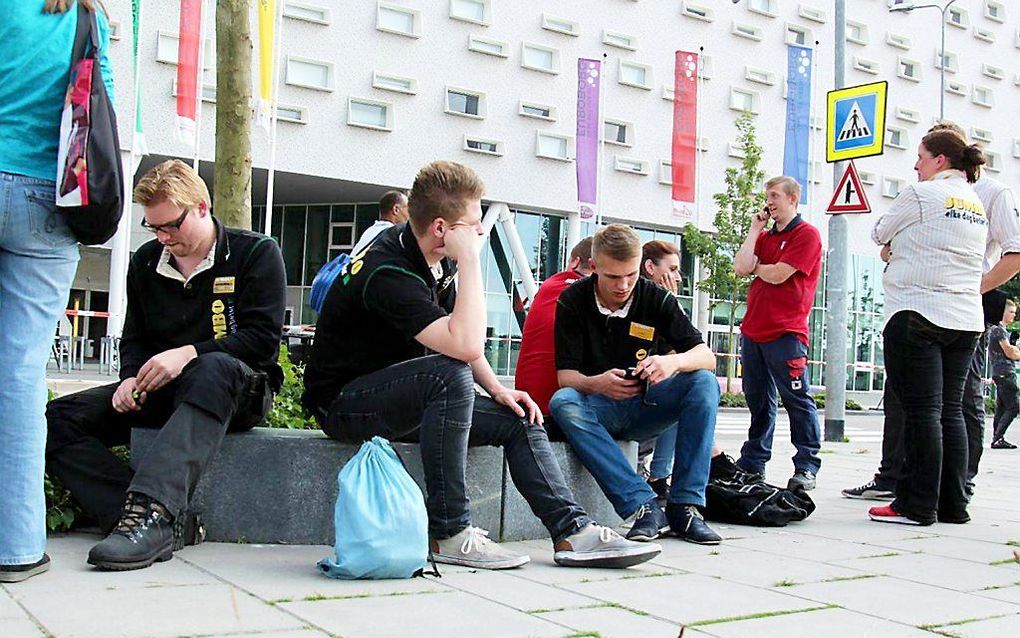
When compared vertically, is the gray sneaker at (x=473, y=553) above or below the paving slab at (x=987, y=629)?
above

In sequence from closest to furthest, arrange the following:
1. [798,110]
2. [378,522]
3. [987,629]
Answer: [987,629], [378,522], [798,110]

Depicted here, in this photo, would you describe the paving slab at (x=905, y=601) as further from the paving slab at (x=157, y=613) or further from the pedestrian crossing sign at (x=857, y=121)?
the pedestrian crossing sign at (x=857, y=121)

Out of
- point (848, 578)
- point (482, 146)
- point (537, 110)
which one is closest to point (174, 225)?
point (848, 578)

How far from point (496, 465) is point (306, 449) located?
2.78 feet

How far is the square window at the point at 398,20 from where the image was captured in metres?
29.9

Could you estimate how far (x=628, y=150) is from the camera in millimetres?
34375

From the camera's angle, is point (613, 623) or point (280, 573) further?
point (280, 573)

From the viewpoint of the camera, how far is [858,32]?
131ft

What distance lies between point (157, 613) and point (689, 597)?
70.1 inches

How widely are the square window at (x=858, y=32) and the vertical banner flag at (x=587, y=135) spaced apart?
14817mm

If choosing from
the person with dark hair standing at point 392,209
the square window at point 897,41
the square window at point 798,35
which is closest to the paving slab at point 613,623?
the person with dark hair standing at point 392,209

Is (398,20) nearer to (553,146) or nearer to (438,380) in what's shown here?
(553,146)

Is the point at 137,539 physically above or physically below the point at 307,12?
below

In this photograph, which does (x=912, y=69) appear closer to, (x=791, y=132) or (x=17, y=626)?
(x=791, y=132)
